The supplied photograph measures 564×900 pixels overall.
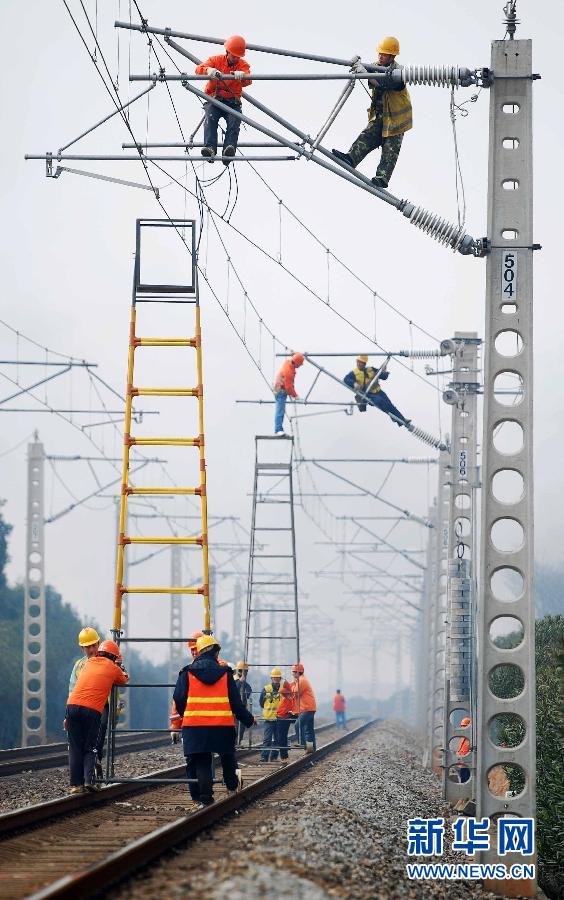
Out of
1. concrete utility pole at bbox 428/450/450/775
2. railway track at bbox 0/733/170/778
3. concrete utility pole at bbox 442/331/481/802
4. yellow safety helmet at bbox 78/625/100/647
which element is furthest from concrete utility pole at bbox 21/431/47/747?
yellow safety helmet at bbox 78/625/100/647

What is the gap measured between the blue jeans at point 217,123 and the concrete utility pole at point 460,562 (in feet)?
28.9

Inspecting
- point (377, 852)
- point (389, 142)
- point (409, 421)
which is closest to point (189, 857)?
point (377, 852)

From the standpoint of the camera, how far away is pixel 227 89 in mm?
14805

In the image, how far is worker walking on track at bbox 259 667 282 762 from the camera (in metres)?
24.0

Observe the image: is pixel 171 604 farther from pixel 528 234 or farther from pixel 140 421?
pixel 528 234

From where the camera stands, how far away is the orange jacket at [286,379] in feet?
89.8

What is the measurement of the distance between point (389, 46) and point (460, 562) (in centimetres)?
1001

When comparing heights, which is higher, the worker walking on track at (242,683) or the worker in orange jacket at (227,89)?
the worker in orange jacket at (227,89)

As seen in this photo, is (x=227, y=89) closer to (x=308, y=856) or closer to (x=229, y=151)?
(x=229, y=151)

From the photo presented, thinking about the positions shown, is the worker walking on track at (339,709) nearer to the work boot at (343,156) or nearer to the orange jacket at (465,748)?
the orange jacket at (465,748)

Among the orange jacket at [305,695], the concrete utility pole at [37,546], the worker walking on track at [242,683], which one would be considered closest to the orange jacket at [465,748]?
the orange jacket at [305,695]

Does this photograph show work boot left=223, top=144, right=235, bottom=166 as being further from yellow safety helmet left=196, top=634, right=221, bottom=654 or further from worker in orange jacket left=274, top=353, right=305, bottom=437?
worker in orange jacket left=274, top=353, right=305, bottom=437

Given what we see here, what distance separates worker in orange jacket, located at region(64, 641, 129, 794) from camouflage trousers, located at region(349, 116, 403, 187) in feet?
19.3

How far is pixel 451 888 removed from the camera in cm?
1152
